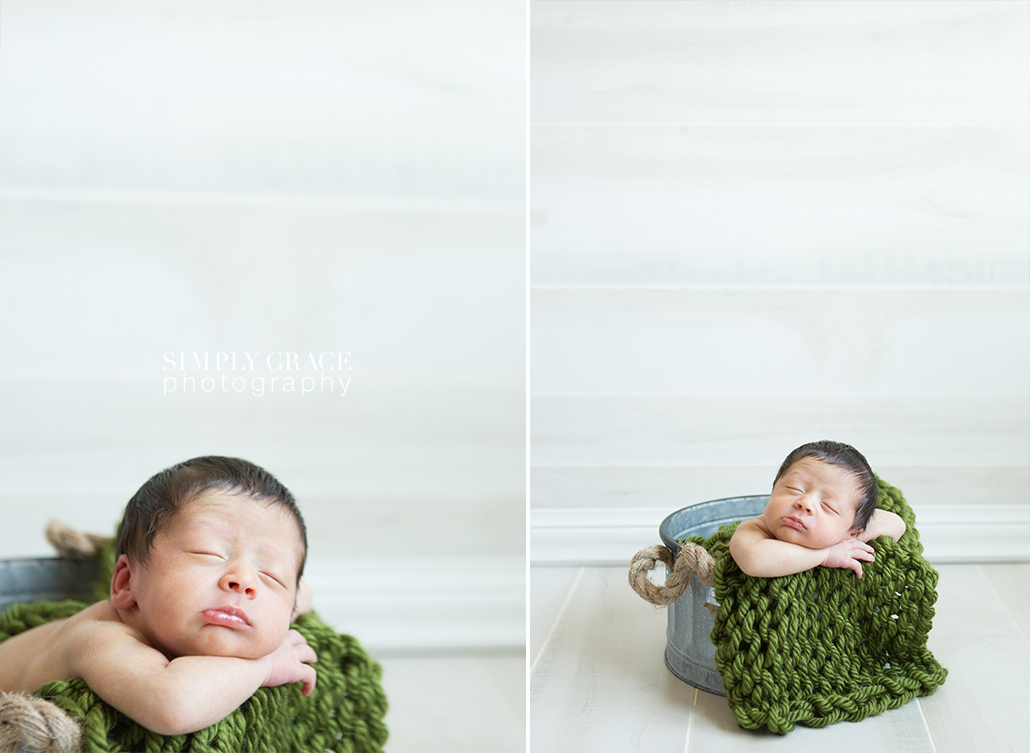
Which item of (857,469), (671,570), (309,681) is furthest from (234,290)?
(857,469)

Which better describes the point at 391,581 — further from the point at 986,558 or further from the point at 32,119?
the point at 986,558

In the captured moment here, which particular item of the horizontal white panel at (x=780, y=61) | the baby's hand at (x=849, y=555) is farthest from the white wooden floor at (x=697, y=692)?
the horizontal white panel at (x=780, y=61)

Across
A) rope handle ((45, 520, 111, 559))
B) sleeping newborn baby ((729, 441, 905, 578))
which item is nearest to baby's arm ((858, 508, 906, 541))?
sleeping newborn baby ((729, 441, 905, 578))

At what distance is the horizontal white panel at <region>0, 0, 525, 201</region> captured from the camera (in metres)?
0.90

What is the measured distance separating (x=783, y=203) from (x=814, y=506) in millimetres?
579

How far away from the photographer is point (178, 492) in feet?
2.08

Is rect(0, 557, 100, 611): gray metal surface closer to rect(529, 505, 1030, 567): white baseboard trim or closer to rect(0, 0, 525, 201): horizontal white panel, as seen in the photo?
rect(0, 0, 525, 201): horizontal white panel

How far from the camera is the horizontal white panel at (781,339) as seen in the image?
123 cm

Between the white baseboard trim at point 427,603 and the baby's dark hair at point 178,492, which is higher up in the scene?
the baby's dark hair at point 178,492

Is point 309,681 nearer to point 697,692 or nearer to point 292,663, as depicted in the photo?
point 292,663

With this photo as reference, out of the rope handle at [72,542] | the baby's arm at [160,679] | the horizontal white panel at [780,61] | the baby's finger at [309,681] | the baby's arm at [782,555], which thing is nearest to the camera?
the baby's arm at [160,679]

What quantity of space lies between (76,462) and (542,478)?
25.8 inches

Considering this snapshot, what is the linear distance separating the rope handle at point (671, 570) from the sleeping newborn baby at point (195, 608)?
1.14 ft

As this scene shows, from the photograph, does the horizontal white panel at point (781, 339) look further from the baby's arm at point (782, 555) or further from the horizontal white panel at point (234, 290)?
the baby's arm at point (782, 555)
